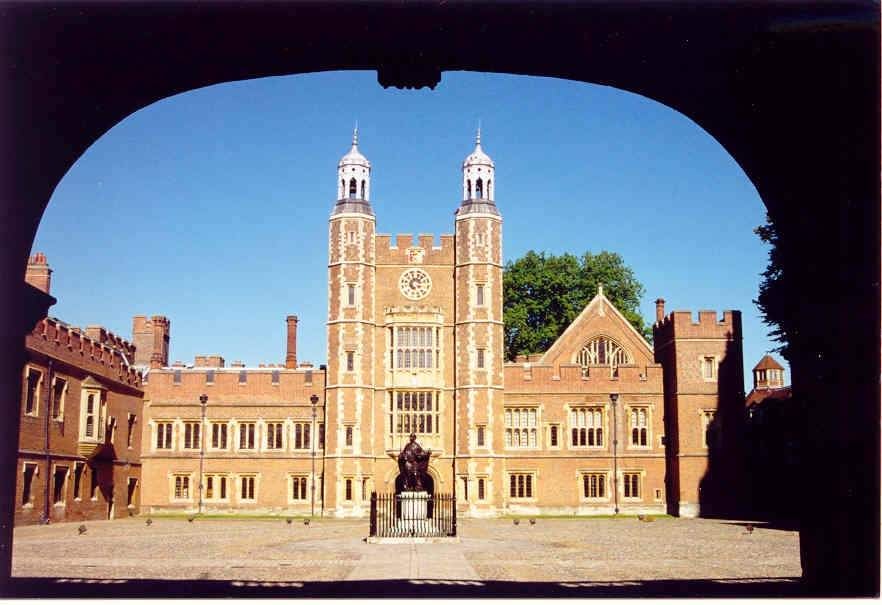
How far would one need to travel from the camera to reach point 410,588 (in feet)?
40.9

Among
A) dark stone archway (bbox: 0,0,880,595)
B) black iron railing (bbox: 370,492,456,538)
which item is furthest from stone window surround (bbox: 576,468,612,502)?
dark stone archway (bbox: 0,0,880,595)

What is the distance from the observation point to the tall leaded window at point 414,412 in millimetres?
40688

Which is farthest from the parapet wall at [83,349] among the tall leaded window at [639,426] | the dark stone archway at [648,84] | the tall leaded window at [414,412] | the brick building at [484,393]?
the tall leaded window at [639,426]

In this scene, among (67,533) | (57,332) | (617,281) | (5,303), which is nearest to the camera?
(5,303)

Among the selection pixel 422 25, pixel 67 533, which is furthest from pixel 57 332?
pixel 422 25

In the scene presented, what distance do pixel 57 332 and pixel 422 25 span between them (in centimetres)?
2870

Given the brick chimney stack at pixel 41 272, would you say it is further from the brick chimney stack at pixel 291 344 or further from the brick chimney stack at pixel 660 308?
the brick chimney stack at pixel 660 308

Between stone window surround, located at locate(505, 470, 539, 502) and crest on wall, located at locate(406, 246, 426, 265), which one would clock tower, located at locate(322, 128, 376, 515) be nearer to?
crest on wall, located at locate(406, 246, 426, 265)

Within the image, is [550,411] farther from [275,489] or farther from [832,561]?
[832,561]

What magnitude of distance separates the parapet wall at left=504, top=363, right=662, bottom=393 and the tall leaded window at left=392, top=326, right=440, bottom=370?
3506mm

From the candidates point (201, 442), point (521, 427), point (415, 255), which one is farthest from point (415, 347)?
point (201, 442)

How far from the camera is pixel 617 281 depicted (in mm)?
59219

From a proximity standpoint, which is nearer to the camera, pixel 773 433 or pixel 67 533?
pixel 67 533

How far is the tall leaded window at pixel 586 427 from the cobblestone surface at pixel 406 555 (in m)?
13.2
